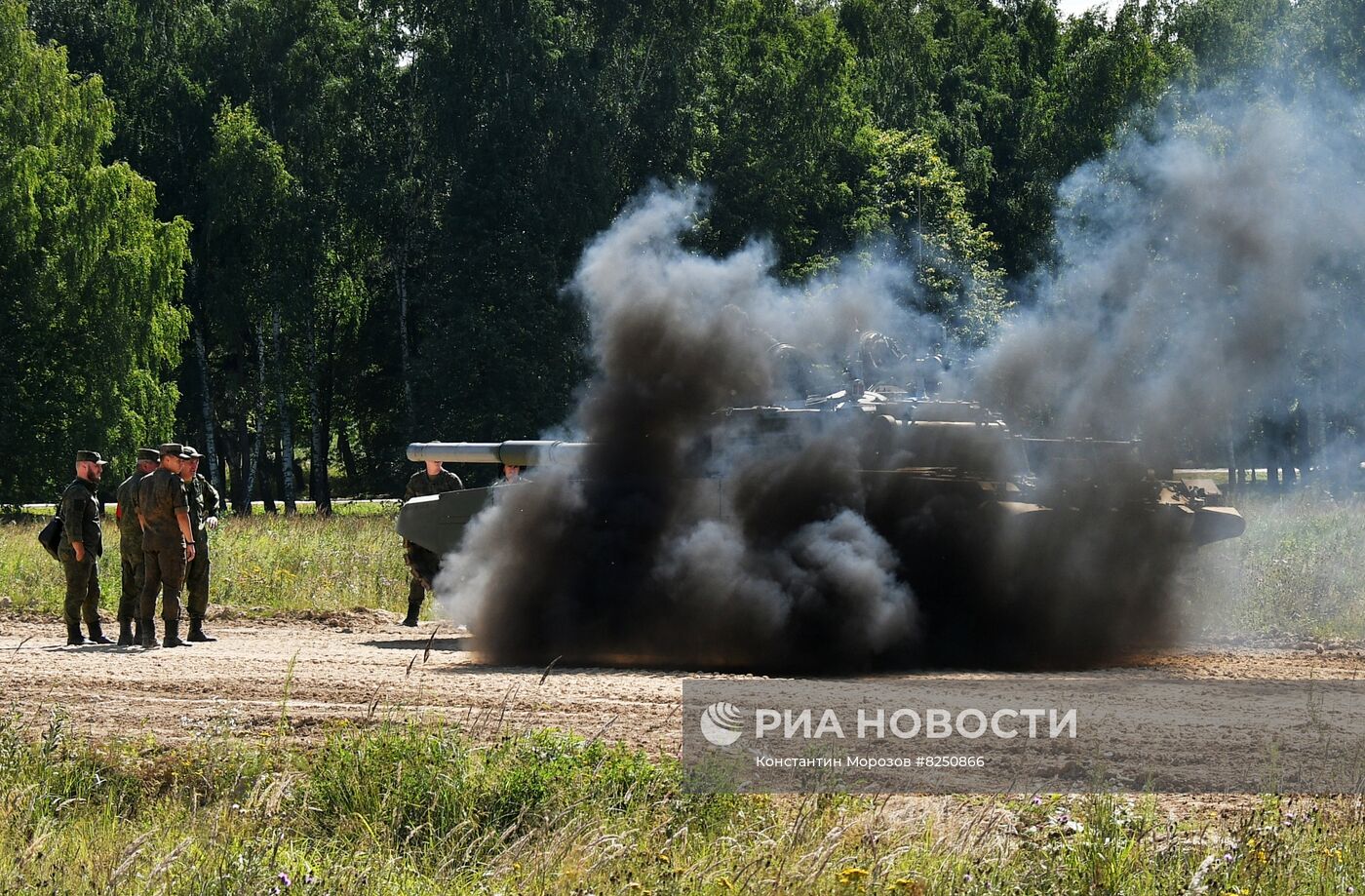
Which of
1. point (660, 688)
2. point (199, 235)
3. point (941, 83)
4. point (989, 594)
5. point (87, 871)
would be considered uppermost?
point (941, 83)

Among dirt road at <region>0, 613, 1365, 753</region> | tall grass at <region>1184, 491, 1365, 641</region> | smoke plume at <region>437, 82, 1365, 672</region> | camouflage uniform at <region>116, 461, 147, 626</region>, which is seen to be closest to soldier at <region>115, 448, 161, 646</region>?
camouflage uniform at <region>116, 461, 147, 626</region>

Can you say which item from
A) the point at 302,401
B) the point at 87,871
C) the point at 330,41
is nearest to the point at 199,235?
the point at 330,41

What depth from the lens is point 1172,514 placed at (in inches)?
501

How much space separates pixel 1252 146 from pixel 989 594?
12.0 meters

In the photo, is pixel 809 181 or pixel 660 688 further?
pixel 809 181

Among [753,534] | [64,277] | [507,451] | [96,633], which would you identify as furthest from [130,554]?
[64,277]

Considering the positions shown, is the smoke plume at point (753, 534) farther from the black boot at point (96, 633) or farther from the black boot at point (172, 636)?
the black boot at point (96, 633)

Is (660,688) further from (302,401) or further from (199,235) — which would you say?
(302,401)

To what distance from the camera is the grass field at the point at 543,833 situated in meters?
6.09

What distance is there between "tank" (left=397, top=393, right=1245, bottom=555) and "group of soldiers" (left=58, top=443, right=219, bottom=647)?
3.01m

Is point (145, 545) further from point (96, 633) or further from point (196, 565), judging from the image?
point (96, 633)

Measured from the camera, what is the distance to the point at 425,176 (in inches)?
1375

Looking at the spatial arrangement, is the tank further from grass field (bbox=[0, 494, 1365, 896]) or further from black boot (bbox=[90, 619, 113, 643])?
grass field (bbox=[0, 494, 1365, 896])

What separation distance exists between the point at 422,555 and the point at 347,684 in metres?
4.89
